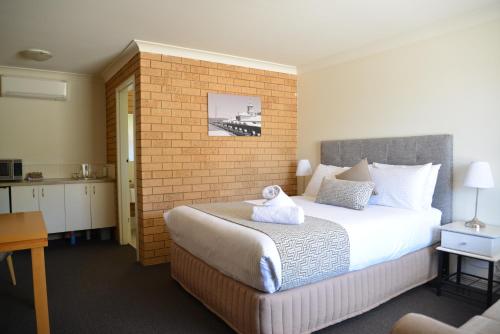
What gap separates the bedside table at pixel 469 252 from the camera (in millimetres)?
2617

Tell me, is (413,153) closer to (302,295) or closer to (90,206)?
(302,295)

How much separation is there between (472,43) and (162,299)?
3613mm

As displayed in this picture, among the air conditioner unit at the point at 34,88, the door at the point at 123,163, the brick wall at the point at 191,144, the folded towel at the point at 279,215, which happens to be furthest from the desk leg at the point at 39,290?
the air conditioner unit at the point at 34,88

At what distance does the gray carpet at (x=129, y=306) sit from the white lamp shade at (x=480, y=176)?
3.30 ft

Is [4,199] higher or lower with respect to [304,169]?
lower

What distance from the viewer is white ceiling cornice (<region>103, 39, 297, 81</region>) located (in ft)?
12.3

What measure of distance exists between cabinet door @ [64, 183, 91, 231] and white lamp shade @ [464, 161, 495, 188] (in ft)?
15.1

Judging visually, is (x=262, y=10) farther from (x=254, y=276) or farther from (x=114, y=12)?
(x=254, y=276)

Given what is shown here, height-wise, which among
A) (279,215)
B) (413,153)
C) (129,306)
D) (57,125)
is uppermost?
(57,125)

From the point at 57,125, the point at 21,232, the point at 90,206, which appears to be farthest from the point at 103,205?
the point at 21,232

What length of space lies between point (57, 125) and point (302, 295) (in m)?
4.57

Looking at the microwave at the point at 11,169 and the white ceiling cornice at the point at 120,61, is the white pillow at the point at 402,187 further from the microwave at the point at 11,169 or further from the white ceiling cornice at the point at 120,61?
the microwave at the point at 11,169

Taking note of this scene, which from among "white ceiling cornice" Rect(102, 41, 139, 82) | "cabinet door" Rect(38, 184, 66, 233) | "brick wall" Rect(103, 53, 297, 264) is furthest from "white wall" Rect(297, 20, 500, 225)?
"cabinet door" Rect(38, 184, 66, 233)

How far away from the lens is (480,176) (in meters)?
2.78
